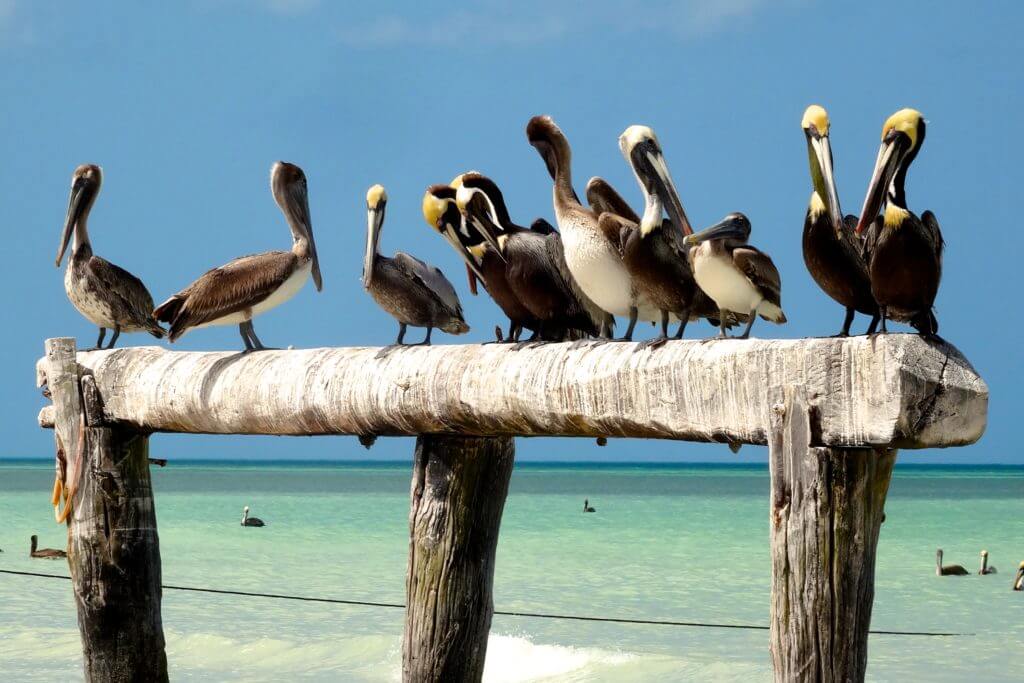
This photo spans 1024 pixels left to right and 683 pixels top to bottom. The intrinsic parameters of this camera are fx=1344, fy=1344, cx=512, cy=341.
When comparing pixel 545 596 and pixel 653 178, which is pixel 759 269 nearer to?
pixel 653 178

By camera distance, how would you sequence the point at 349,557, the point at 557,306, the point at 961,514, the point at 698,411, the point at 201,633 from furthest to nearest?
1. the point at 961,514
2. the point at 349,557
3. the point at 201,633
4. the point at 557,306
5. the point at 698,411

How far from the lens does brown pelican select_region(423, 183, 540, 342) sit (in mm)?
4613

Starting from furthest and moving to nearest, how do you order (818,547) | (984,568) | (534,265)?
1. (984,568)
2. (534,265)
3. (818,547)

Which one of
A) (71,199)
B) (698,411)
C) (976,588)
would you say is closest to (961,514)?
(976,588)

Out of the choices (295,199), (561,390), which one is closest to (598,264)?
(561,390)

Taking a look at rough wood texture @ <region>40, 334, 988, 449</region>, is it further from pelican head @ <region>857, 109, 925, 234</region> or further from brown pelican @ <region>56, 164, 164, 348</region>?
brown pelican @ <region>56, 164, 164, 348</region>

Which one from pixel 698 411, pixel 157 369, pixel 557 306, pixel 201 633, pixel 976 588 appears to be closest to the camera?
pixel 698 411

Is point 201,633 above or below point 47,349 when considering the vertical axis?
below

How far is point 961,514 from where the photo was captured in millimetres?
28750

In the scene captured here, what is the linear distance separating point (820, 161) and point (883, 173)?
0.54 ft

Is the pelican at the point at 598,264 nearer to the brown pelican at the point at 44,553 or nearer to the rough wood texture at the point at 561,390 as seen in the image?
the rough wood texture at the point at 561,390

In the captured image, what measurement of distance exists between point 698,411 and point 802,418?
369 mm

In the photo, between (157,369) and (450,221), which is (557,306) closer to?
(450,221)

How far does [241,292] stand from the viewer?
17.0 feet
